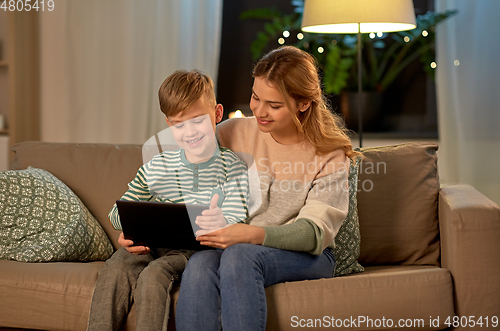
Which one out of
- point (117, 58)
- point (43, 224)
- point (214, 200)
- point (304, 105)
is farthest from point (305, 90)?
point (117, 58)

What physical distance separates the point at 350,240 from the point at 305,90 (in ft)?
1.57

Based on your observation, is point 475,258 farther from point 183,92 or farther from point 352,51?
point 352,51

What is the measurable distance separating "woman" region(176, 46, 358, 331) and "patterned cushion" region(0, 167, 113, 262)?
20.5 inches

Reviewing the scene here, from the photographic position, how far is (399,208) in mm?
1679

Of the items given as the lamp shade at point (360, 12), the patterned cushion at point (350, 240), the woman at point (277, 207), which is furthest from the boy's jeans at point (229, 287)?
the lamp shade at point (360, 12)

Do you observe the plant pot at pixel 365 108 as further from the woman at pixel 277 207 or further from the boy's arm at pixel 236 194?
the boy's arm at pixel 236 194

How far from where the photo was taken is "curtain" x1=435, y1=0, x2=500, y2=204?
8.54 ft

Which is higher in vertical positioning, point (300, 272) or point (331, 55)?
point (331, 55)

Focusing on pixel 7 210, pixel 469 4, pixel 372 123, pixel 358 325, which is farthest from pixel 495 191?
pixel 7 210

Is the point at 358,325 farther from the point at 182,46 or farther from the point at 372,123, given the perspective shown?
the point at 182,46

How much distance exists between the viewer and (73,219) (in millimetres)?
1626

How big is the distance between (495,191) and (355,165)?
1411mm

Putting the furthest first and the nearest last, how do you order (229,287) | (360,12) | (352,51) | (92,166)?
(352,51) < (360,12) < (92,166) < (229,287)

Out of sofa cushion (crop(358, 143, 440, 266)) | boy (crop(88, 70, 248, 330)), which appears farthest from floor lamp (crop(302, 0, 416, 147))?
boy (crop(88, 70, 248, 330))
